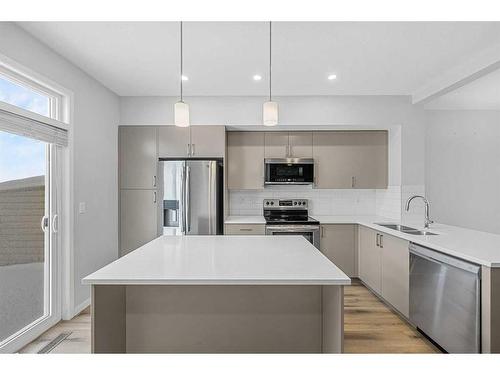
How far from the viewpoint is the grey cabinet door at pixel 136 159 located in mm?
3971

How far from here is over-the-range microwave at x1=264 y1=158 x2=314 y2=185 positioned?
4.21 m

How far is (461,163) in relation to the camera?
4.37 metres

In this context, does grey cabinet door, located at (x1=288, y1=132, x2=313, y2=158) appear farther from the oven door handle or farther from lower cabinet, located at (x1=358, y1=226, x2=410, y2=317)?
lower cabinet, located at (x1=358, y1=226, x2=410, y2=317)

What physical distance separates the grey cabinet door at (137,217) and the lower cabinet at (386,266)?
2.54 metres

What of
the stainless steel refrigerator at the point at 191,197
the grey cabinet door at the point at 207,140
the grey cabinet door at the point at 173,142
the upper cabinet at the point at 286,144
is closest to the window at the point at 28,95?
the grey cabinet door at the point at 173,142

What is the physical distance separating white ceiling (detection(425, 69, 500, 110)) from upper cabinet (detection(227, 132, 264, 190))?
7.22ft

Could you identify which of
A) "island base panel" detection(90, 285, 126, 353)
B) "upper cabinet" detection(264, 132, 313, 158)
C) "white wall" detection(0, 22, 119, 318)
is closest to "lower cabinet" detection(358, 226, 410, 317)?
"upper cabinet" detection(264, 132, 313, 158)

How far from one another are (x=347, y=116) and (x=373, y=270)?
73.4 inches

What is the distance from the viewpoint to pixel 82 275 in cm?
319

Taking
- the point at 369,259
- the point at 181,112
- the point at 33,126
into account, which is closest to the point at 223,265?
the point at 181,112

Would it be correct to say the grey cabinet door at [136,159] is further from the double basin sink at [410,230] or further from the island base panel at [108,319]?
the double basin sink at [410,230]

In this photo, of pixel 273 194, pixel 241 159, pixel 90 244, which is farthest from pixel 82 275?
pixel 273 194

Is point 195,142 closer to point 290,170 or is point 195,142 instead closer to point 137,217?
point 137,217
